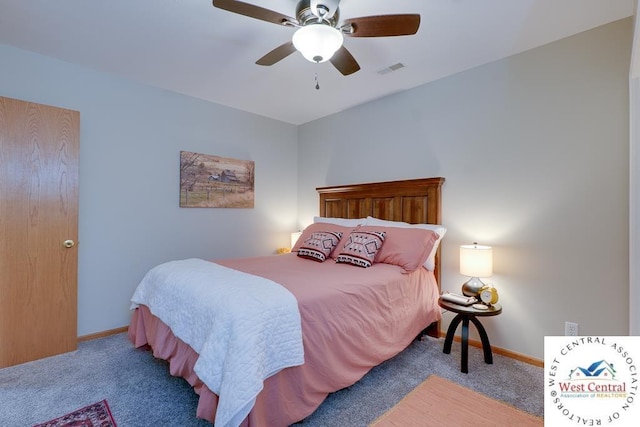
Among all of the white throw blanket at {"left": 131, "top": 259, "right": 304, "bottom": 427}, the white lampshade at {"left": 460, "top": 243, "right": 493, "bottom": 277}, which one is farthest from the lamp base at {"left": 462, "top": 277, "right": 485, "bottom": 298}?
the white throw blanket at {"left": 131, "top": 259, "right": 304, "bottom": 427}

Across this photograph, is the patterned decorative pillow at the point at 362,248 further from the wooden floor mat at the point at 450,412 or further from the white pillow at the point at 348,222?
the wooden floor mat at the point at 450,412

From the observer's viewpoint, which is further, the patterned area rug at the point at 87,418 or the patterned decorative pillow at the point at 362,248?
the patterned decorative pillow at the point at 362,248

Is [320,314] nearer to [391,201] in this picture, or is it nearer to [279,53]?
[279,53]

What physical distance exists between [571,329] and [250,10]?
122 inches

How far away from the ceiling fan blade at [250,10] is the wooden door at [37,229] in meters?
1.97

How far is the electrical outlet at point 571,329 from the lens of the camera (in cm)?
220

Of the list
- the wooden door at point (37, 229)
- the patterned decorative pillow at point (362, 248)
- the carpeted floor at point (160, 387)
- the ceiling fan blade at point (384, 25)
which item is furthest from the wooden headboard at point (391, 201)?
the wooden door at point (37, 229)

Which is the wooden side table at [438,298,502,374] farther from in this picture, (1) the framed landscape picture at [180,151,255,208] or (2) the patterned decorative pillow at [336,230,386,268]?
(1) the framed landscape picture at [180,151,255,208]

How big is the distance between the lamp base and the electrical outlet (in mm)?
623

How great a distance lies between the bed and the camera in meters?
1.45

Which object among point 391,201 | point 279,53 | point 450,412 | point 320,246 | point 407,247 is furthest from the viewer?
point 391,201

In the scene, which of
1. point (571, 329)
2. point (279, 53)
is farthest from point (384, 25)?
point (571, 329)

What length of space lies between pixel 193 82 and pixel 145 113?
63cm

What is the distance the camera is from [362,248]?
2.63 meters
